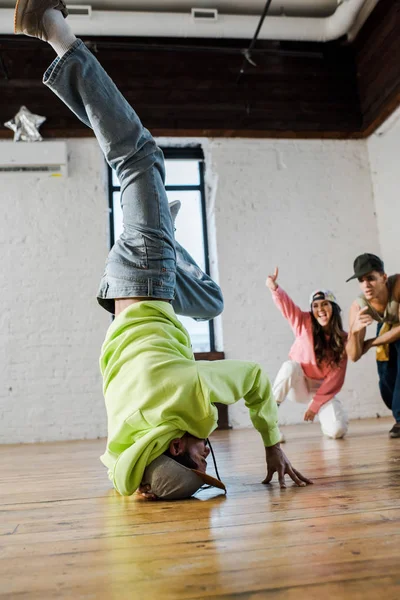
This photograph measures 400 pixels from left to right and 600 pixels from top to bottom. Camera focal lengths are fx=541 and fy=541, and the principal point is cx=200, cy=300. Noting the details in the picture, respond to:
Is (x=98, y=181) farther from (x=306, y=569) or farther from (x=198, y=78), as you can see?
(x=306, y=569)

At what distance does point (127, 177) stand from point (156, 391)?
0.76m

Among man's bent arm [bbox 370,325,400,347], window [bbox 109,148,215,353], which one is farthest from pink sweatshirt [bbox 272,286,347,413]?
window [bbox 109,148,215,353]

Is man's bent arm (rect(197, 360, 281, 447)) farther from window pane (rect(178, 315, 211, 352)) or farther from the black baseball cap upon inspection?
window pane (rect(178, 315, 211, 352))

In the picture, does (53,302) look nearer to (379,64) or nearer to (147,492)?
(147,492)

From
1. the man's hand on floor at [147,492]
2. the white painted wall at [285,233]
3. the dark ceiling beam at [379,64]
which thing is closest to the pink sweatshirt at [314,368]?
the white painted wall at [285,233]

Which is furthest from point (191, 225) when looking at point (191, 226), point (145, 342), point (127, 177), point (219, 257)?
point (145, 342)

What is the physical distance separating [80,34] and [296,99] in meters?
2.18

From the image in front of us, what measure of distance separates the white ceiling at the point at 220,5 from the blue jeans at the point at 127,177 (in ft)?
12.4

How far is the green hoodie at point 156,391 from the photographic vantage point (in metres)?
1.46

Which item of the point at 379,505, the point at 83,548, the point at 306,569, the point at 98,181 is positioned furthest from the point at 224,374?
the point at 98,181

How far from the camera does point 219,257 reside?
16.8ft

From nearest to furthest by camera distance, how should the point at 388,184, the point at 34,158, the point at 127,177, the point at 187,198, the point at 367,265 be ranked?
the point at 127,177 < the point at 367,265 < the point at 34,158 < the point at 388,184 < the point at 187,198

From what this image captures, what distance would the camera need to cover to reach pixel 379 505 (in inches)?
48.8

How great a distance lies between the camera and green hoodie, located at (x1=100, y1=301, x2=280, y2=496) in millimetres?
1465
